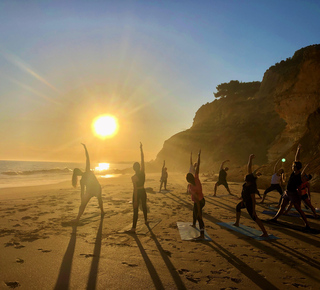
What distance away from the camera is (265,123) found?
4306 cm

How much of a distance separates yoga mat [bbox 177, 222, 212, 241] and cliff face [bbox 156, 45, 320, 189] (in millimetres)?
12226

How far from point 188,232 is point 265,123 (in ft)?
140

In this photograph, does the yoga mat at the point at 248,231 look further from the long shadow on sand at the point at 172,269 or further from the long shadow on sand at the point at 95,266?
the long shadow on sand at the point at 95,266

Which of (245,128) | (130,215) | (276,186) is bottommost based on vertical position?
(130,215)

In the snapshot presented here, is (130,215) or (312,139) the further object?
(312,139)

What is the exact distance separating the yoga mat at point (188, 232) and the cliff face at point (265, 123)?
1223 cm

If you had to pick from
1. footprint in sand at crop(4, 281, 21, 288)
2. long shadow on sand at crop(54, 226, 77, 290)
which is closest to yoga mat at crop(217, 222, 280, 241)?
long shadow on sand at crop(54, 226, 77, 290)

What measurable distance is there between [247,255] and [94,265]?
288 cm

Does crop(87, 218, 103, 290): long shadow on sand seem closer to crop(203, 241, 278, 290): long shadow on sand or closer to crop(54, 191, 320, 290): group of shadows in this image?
crop(54, 191, 320, 290): group of shadows

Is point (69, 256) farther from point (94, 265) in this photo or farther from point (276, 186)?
point (276, 186)

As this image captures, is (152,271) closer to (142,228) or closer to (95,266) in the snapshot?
(95,266)

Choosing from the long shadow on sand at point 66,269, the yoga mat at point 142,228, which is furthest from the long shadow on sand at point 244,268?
the long shadow on sand at point 66,269

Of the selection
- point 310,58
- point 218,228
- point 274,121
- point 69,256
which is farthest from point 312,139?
point 274,121

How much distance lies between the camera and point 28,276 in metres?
3.39
